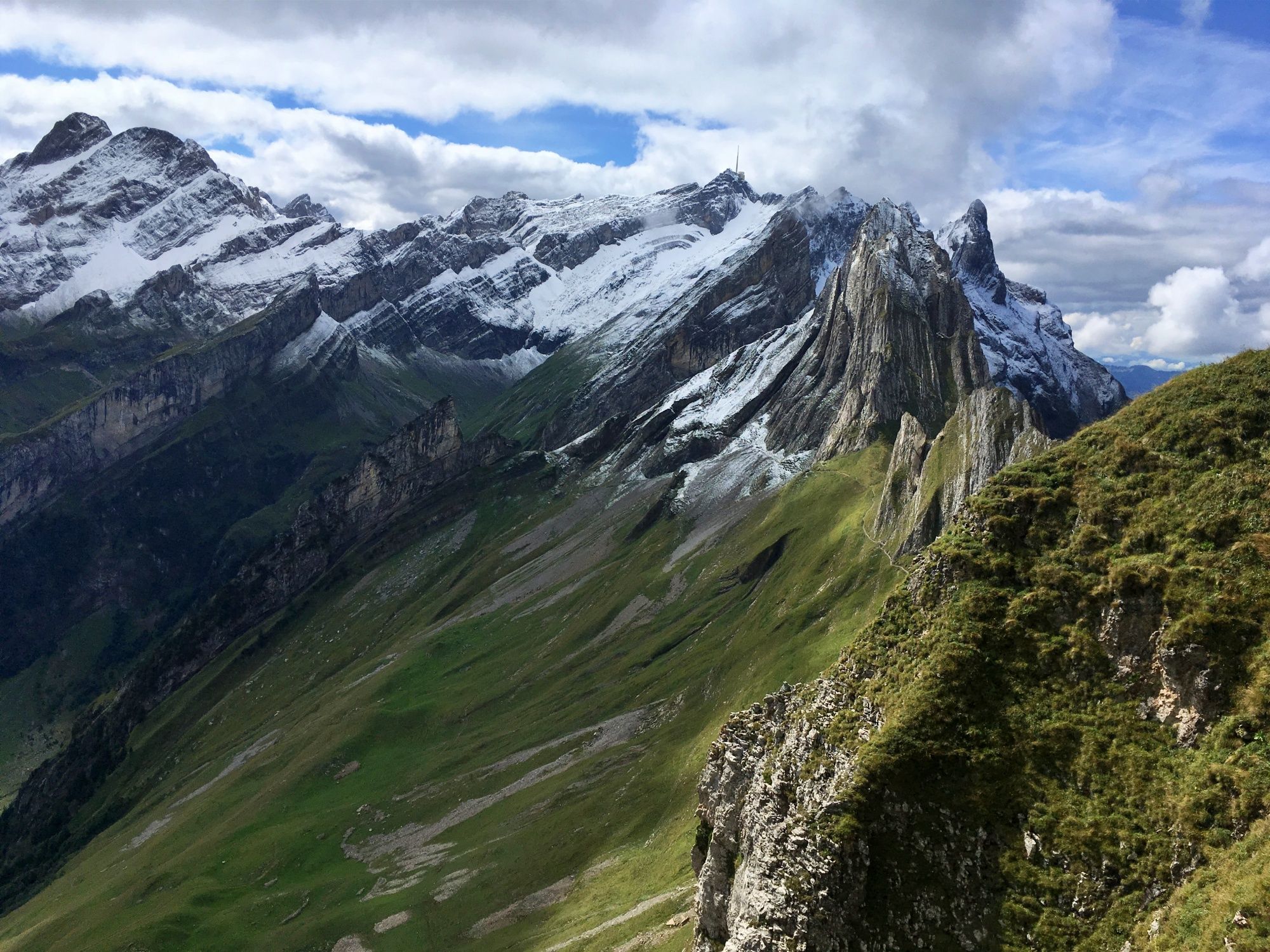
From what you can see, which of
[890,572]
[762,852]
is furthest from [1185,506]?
[890,572]

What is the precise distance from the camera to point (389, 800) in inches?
6654

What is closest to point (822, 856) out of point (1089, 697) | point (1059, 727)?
point (1059, 727)

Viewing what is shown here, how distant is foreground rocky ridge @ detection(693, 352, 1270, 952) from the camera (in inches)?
1329

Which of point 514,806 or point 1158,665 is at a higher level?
point 1158,665

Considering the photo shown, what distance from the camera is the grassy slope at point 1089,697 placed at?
108 ft

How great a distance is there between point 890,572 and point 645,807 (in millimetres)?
51592

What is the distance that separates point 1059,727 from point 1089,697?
1.77 m

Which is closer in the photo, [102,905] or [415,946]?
[415,946]

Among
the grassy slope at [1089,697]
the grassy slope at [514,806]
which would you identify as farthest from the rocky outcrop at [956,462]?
the grassy slope at [1089,697]

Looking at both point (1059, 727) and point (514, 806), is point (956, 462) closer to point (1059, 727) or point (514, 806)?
point (514, 806)

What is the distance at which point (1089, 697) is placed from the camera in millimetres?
37812

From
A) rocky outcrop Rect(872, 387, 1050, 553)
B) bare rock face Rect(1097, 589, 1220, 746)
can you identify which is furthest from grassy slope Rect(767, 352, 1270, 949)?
rocky outcrop Rect(872, 387, 1050, 553)

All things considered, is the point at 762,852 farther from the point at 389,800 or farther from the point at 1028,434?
the point at 389,800

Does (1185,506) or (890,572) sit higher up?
(1185,506)
